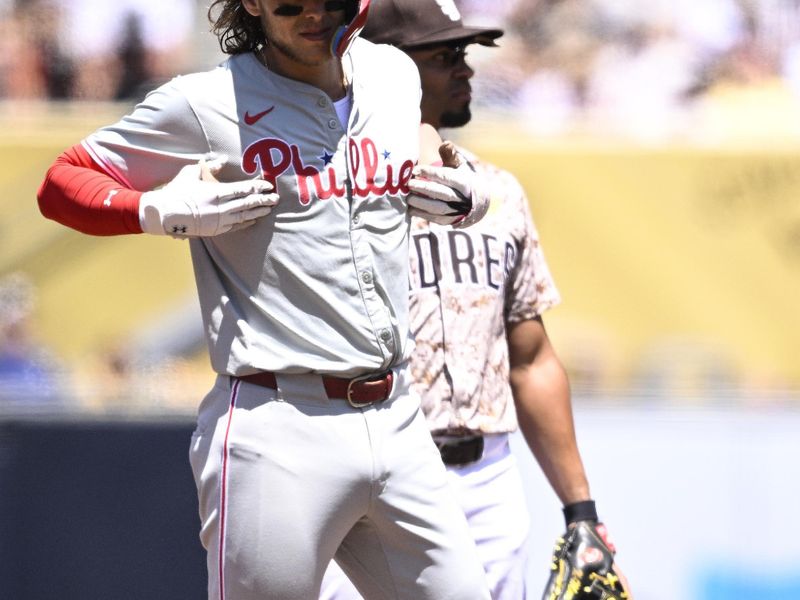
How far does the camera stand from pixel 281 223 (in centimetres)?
243

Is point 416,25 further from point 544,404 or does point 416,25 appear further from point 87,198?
point 87,198

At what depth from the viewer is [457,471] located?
3.26 m

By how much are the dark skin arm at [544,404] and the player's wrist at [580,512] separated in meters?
0.06

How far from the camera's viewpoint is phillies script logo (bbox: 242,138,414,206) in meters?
2.42

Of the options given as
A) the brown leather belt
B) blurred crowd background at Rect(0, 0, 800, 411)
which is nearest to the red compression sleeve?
the brown leather belt

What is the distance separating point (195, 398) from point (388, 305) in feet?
15.9

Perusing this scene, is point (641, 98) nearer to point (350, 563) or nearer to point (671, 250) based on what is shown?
point (671, 250)

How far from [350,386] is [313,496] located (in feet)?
0.70

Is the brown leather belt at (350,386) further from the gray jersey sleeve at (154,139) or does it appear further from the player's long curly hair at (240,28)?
the player's long curly hair at (240,28)

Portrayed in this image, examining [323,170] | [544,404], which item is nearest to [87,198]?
[323,170]

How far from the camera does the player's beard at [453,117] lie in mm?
3424

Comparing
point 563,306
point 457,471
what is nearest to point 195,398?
point 563,306

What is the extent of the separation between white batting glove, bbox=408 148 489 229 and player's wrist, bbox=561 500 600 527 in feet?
3.40

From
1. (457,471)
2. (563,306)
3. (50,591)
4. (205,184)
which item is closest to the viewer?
(205,184)
